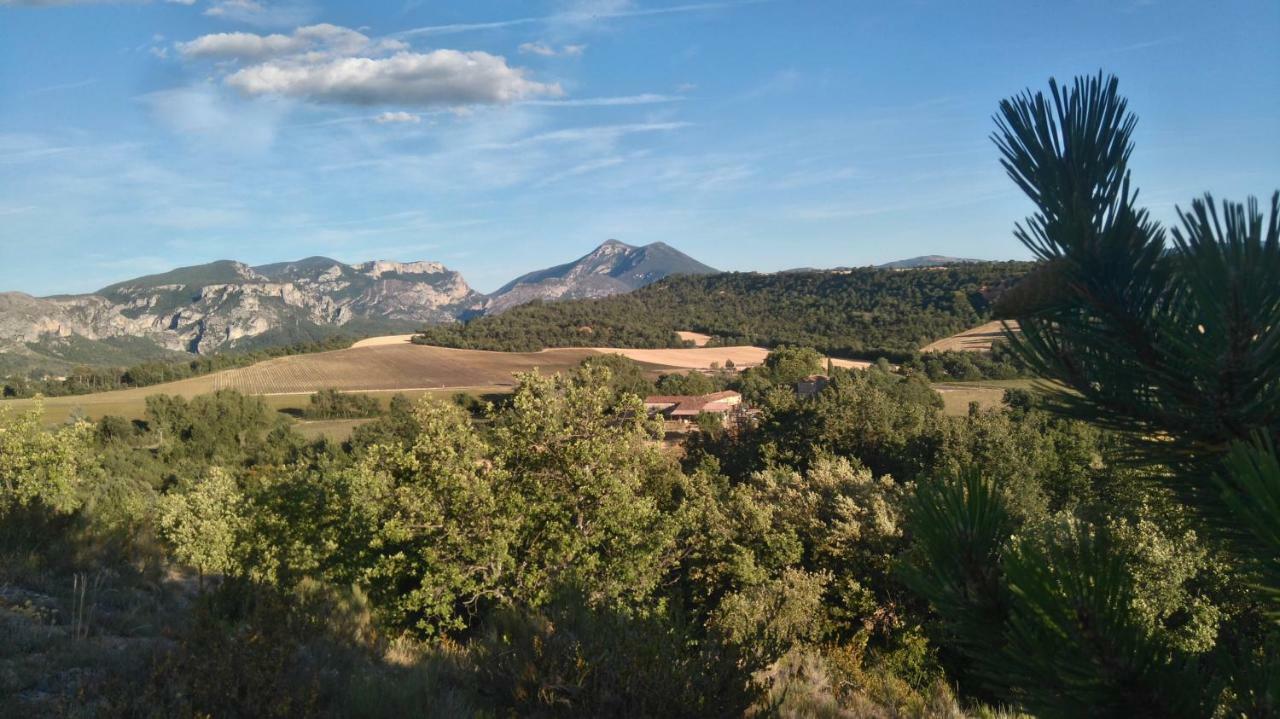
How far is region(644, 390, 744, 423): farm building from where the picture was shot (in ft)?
173

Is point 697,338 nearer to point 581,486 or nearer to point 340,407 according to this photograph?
point 340,407

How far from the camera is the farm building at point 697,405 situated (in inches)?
2080

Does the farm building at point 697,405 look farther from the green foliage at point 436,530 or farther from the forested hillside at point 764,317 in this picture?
the green foliage at point 436,530

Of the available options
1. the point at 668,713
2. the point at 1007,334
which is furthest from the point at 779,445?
the point at 1007,334

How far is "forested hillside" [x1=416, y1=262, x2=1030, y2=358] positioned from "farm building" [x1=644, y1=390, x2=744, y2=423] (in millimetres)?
23473

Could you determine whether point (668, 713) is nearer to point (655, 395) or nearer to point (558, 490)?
point (558, 490)

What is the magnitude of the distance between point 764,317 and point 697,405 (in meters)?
65.0

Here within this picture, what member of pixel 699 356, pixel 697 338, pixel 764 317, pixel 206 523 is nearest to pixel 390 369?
pixel 699 356

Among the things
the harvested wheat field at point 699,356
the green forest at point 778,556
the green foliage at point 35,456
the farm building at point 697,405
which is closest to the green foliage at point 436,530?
the green forest at point 778,556

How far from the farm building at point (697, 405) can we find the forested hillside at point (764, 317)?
23473 millimetres

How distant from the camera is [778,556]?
15438mm

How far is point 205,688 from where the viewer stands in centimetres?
407

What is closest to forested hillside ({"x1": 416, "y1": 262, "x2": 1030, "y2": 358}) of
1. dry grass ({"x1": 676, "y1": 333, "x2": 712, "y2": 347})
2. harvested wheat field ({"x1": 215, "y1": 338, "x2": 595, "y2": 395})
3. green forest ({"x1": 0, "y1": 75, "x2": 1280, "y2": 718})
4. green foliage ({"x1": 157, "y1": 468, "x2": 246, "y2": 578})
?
dry grass ({"x1": 676, "y1": 333, "x2": 712, "y2": 347})

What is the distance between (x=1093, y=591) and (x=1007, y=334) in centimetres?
52
